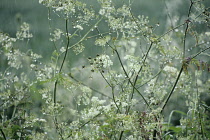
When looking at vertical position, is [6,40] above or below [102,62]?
above

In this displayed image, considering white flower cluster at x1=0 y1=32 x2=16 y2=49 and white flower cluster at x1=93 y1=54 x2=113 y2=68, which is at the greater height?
white flower cluster at x1=0 y1=32 x2=16 y2=49

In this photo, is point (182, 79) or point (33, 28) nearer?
point (182, 79)

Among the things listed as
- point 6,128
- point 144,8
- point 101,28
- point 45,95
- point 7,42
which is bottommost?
point 6,128

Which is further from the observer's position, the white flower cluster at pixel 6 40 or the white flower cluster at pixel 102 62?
the white flower cluster at pixel 6 40

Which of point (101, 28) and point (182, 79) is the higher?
point (101, 28)

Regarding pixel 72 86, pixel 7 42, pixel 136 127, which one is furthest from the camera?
pixel 7 42

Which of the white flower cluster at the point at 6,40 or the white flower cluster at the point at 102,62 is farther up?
the white flower cluster at the point at 6,40

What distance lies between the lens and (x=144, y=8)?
4.43 m

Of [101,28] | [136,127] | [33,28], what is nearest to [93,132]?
[136,127]

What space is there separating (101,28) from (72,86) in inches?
102

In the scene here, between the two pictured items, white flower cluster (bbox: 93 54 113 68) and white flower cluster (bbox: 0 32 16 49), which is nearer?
white flower cluster (bbox: 93 54 113 68)

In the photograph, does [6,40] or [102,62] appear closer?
[102,62]

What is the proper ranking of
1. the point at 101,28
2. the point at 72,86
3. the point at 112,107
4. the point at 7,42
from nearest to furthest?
the point at 112,107 → the point at 72,86 → the point at 7,42 → the point at 101,28

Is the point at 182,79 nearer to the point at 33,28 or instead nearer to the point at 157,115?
the point at 157,115
